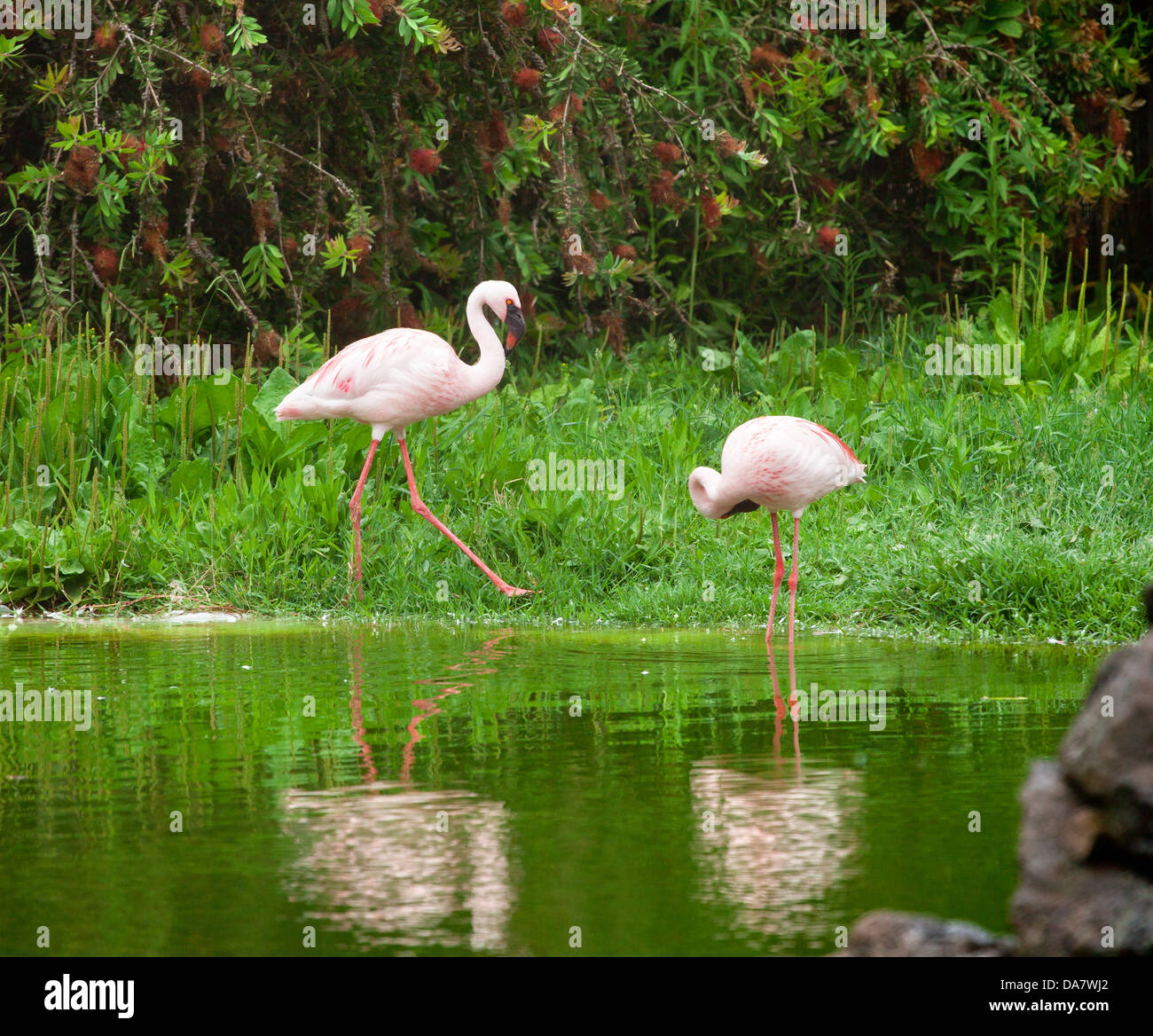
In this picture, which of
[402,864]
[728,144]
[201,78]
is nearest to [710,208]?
[728,144]

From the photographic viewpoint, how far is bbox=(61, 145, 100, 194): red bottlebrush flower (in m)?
9.04

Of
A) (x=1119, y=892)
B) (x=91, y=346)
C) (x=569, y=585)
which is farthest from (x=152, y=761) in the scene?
(x=91, y=346)

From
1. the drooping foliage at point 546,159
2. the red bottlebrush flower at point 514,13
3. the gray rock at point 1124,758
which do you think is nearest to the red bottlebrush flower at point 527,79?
the drooping foliage at point 546,159

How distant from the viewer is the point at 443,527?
26.8 feet

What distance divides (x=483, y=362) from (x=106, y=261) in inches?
113

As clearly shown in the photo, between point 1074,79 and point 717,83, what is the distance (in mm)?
2697

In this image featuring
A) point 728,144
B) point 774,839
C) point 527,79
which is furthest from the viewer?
point 728,144

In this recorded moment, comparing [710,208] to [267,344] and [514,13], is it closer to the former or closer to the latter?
[514,13]

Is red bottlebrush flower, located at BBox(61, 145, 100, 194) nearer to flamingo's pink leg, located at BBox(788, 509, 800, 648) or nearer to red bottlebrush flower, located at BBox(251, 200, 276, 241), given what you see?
red bottlebrush flower, located at BBox(251, 200, 276, 241)

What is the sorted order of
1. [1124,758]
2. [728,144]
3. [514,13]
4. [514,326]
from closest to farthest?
[1124,758]
[514,326]
[514,13]
[728,144]

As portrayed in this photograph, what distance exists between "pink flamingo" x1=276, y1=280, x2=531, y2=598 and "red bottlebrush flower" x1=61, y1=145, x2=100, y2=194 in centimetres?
186

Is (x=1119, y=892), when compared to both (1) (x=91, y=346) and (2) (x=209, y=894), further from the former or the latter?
(1) (x=91, y=346)

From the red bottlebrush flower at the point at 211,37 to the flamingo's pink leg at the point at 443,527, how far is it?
8.17 ft

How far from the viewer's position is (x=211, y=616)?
7672 millimetres
